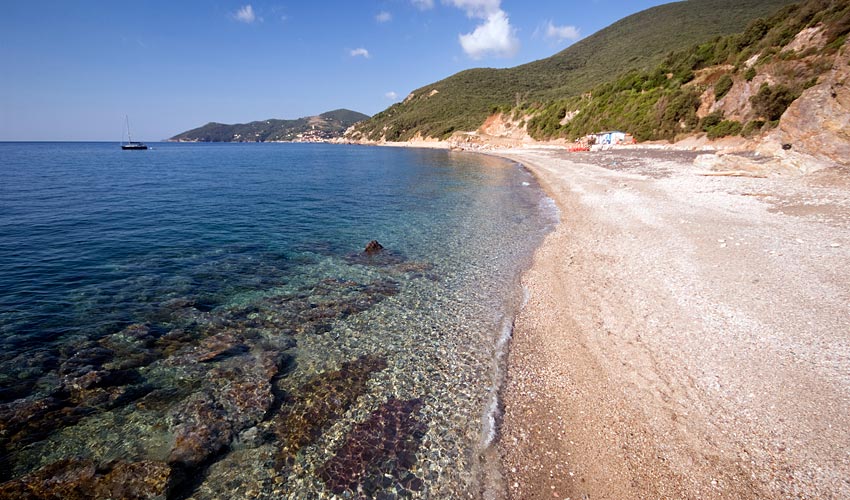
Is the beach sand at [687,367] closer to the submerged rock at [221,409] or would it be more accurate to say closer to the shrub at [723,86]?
the submerged rock at [221,409]

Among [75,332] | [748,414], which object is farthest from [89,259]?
[748,414]

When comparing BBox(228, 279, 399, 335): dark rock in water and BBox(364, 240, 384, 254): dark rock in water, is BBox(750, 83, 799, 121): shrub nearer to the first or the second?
BBox(364, 240, 384, 254): dark rock in water

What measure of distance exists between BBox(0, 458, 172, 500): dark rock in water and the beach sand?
505 centimetres

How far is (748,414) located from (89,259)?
775 inches

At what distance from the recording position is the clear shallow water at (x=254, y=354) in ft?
17.0

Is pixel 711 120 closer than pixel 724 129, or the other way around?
pixel 724 129

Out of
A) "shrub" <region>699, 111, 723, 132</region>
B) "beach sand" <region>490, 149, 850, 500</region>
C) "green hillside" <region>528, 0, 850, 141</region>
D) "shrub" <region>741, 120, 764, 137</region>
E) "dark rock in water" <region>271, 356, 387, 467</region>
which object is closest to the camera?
"beach sand" <region>490, 149, 850, 500</region>

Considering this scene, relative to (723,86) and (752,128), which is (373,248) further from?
(723,86)

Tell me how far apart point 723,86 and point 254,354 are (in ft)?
190

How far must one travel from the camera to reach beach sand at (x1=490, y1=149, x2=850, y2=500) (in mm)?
4727

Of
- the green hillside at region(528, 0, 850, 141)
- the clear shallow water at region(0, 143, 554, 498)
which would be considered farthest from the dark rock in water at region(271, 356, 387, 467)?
the green hillside at region(528, 0, 850, 141)

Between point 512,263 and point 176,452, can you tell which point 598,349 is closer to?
point 512,263

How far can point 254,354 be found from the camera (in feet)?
25.3

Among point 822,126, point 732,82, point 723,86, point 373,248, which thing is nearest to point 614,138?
point 723,86
